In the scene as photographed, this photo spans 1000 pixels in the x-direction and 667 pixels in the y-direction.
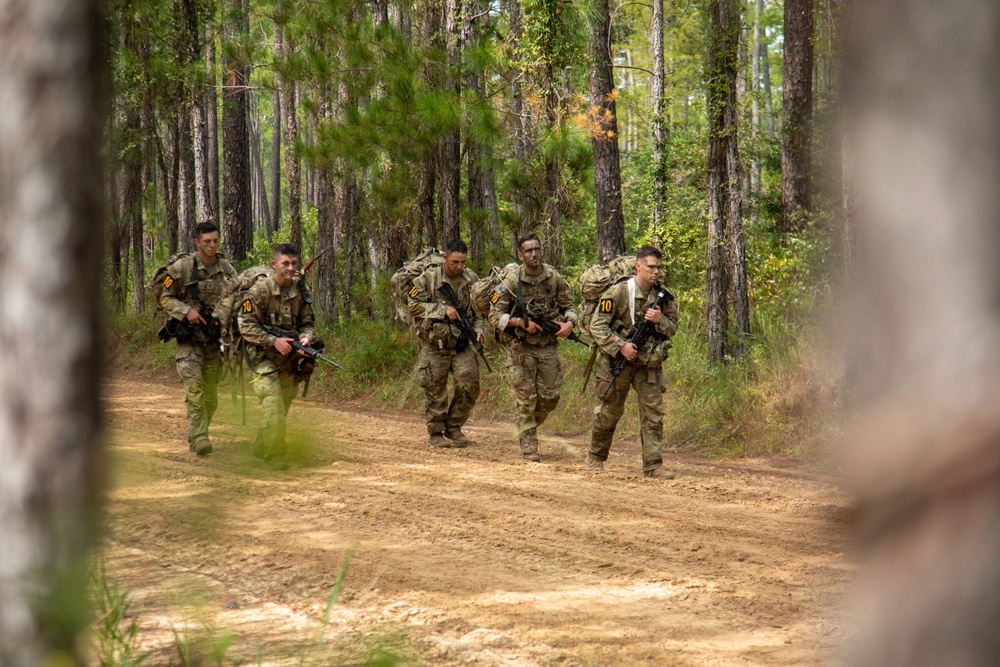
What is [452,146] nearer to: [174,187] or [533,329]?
[533,329]

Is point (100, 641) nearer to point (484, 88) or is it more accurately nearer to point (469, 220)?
point (469, 220)

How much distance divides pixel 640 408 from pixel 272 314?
12.6 feet

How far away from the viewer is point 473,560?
249 inches

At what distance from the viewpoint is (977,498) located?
38.1 inches

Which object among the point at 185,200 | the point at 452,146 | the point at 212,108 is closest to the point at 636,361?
the point at 452,146

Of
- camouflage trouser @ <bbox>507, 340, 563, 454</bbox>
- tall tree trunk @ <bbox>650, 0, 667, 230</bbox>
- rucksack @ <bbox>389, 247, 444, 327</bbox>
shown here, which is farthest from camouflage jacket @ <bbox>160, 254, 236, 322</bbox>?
tall tree trunk @ <bbox>650, 0, 667, 230</bbox>

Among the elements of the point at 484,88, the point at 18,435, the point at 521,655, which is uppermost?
the point at 484,88

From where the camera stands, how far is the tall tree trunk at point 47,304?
206 centimetres

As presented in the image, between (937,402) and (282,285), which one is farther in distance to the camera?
(282,285)

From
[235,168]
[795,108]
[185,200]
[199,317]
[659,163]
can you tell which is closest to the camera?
[199,317]

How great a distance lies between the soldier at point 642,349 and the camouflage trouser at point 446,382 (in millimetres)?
1972

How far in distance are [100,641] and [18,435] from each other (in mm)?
2072

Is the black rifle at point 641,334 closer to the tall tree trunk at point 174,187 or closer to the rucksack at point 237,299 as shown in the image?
the rucksack at point 237,299

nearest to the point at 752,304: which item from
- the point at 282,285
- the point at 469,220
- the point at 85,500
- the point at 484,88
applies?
the point at 469,220
